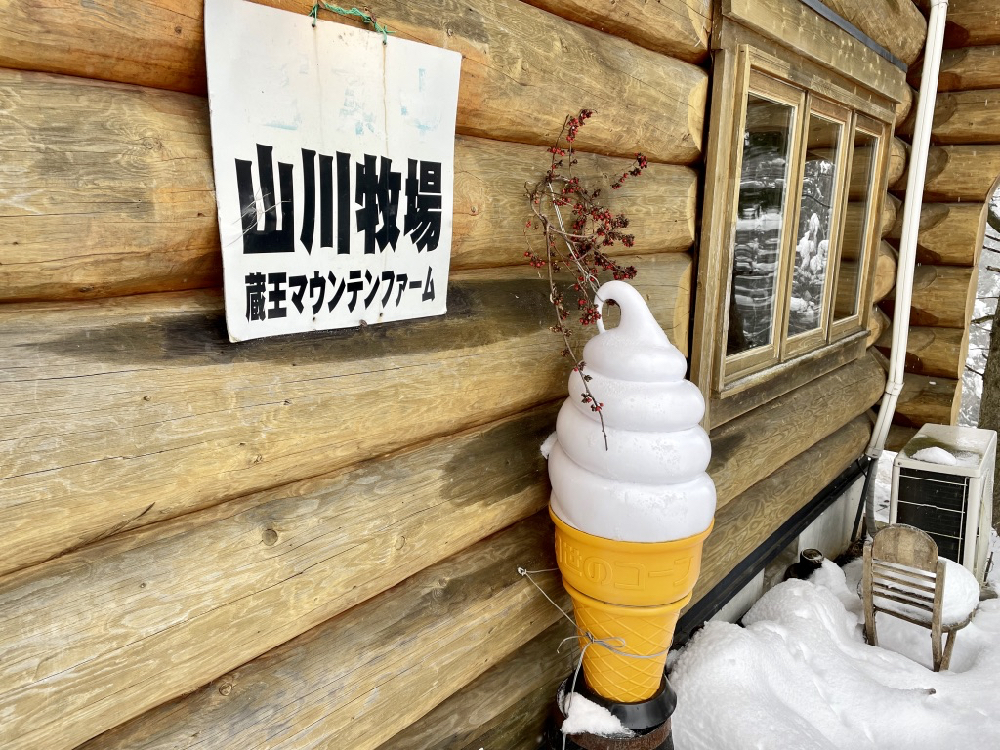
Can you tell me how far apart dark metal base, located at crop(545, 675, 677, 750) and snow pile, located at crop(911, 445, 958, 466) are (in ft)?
9.28

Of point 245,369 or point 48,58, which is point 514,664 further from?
point 48,58

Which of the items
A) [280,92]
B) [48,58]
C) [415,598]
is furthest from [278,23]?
[415,598]

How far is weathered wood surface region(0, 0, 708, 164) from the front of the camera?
1021 mm

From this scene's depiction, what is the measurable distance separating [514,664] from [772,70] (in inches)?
94.1

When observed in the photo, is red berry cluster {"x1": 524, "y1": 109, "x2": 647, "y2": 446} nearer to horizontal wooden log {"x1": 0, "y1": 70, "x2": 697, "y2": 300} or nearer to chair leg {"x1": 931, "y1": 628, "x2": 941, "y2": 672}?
horizontal wooden log {"x1": 0, "y1": 70, "x2": 697, "y2": 300}

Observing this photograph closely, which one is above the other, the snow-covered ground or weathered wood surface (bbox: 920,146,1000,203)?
weathered wood surface (bbox: 920,146,1000,203)

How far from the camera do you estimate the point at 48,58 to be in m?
1.01

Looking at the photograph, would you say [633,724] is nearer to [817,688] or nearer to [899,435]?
[817,688]

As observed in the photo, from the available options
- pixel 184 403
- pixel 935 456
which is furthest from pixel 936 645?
pixel 184 403

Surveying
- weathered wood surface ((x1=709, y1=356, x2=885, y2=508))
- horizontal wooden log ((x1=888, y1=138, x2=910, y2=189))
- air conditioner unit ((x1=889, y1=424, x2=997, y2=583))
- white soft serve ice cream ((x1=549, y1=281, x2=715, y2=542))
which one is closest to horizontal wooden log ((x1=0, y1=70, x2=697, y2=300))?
white soft serve ice cream ((x1=549, y1=281, x2=715, y2=542))

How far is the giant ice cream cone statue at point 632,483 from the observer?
176 cm

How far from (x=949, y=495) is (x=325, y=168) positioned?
415 centimetres

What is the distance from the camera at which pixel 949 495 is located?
403 cm

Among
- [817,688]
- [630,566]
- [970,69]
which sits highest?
[970,69]
